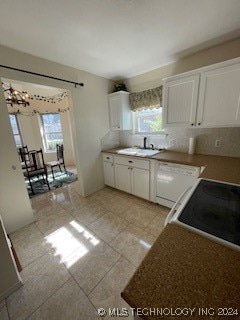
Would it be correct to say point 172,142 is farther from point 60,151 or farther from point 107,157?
point 60,151

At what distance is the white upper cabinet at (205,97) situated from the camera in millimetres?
1692

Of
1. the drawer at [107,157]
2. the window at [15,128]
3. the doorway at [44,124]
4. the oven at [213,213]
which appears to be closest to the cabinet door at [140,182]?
the drawer at [107,157]

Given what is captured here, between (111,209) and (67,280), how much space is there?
4.04ft

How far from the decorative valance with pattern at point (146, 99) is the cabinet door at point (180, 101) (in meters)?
0.39

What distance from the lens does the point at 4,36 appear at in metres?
1.59

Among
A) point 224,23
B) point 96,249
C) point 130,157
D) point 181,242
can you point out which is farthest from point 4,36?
point 96,249

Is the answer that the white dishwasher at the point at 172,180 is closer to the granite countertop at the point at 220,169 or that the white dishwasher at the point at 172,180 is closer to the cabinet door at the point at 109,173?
the granite countertop at the point at 220,169

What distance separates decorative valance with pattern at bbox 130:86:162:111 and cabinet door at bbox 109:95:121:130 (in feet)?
0.98

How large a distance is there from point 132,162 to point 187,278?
2138mm

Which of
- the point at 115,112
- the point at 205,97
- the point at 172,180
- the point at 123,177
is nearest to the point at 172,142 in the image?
the point at 172,180

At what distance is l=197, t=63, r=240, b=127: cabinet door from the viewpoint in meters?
1.68

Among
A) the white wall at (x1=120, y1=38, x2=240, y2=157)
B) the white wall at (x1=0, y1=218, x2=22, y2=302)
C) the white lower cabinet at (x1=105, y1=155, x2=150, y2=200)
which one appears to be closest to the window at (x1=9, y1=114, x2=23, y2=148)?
the white lower cabinet at (x1=105, y1=155, x2=150, y2=200)

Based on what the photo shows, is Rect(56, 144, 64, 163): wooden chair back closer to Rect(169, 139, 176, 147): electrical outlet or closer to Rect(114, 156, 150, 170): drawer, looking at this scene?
Rect(114, 156, 150, 170): drawer

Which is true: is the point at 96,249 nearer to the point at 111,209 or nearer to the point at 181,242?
the point at 111,209
